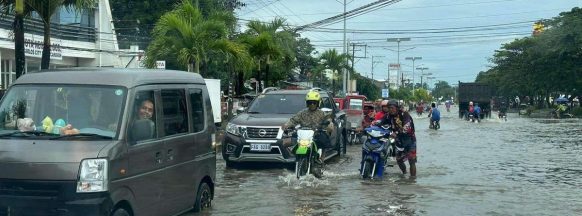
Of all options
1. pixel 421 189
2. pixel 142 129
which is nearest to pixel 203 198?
pixel 142 129

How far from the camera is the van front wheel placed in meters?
8.62

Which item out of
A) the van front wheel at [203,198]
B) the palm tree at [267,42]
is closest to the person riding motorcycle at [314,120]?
the van front wheel at [203,198]

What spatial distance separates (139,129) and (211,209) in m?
2.76

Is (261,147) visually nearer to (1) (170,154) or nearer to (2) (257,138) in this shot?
(2) (257,138)

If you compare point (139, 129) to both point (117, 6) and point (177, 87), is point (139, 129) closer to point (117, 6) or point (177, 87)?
point (177, 87)

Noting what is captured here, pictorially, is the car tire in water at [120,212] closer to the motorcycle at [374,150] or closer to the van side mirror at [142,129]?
the van side mirror at [142,129]

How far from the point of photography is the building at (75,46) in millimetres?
31297

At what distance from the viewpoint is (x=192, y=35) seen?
72.2 feet

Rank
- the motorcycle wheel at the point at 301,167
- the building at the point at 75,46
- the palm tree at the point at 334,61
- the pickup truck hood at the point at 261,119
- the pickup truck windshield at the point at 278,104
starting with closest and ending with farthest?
the motorcycle wheel at the point at 301,167 < the pickup truck hood at the point at 261,119 < the pickup truck windshield at the point at 278,104 < the building at the point at 75,46 < the palm tree at the point at 334,61

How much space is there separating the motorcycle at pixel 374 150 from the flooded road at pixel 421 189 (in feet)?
0.95

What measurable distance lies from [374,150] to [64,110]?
7.13 m

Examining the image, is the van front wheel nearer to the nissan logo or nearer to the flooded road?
the flooded road

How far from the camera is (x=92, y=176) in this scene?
20.1 feet

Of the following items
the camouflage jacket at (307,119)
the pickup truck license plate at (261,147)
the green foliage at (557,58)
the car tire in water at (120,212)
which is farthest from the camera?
the green foliage at (557,58)
